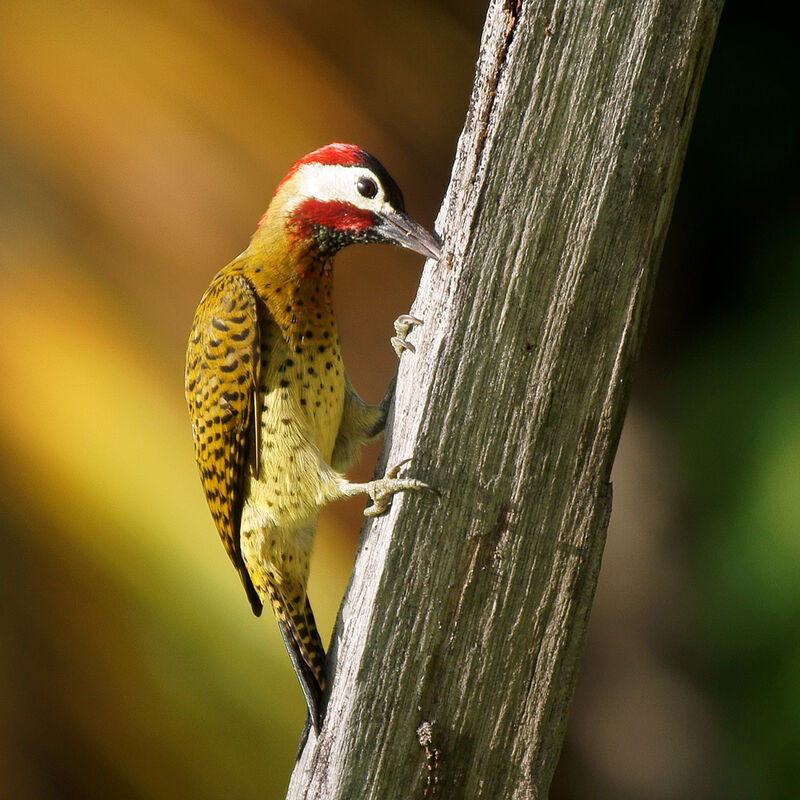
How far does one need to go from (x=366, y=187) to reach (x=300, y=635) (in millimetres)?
1093

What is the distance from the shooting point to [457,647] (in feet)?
4.82

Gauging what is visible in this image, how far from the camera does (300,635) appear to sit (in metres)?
2.17

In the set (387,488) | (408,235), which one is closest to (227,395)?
(408,235)

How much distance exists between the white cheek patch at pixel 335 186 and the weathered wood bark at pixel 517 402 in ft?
1.80

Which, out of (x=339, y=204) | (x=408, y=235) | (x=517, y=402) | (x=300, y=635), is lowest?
(x=300, y=635)

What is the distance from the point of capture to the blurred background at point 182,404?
2719mm

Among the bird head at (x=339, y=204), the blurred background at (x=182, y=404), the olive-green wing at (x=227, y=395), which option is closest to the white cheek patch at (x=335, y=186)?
the bird head at (x=339, y=204)

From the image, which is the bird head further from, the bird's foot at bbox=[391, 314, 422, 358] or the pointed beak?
the bird's foot at bbox=[391, 314, 422, 358]

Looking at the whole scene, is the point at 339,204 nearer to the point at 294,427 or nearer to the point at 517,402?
the point at 294,427

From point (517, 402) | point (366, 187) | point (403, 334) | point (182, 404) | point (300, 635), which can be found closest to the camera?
point (517, 402)

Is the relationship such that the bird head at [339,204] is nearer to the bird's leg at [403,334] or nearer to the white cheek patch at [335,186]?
the white cheek patch at [335,186]

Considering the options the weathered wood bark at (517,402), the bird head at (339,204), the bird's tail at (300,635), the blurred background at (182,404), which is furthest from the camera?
the blurred background at (182,404)

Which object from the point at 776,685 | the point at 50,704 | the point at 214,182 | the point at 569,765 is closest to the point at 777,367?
the point at 776,685

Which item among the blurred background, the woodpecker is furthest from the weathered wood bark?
the blurred background
